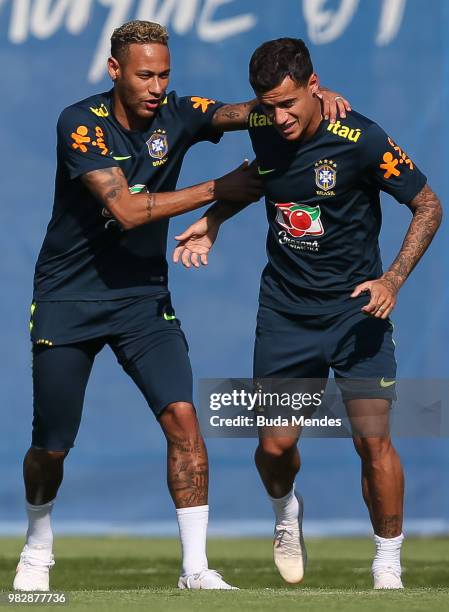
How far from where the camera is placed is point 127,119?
5.95m

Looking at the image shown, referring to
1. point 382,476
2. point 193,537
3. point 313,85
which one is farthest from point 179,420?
point 313,85

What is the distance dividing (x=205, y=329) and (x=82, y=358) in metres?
3.16

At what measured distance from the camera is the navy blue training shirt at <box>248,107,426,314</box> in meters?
5.77

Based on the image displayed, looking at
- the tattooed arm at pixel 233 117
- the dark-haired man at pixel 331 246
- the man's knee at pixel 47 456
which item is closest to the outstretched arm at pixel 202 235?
the dark-haired man at pixel 331 246

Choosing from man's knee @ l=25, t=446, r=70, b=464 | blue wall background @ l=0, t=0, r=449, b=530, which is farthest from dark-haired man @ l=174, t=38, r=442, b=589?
Answer: blue wall background @ l=0, t=0, r=449, b=530

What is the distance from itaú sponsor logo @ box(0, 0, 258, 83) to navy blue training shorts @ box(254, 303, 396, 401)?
3.36 meters

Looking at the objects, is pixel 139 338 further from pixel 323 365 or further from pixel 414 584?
pixel 414 584

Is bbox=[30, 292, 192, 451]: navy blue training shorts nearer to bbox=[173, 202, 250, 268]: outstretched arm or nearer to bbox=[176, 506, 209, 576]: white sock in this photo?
bbox=[173, 202, 250, 268]: outstretched arm

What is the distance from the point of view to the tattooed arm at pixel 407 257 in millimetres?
5430

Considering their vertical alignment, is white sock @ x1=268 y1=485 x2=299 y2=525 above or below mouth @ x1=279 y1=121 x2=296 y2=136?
below

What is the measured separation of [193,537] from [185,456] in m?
0.31

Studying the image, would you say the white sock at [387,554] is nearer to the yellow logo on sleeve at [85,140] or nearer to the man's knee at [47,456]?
the man's knee at [47,456]

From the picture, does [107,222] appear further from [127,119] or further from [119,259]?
[127,119]

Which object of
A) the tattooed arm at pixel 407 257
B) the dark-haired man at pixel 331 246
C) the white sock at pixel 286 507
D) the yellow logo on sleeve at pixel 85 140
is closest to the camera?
the tattooed arm at pixel 407 257
